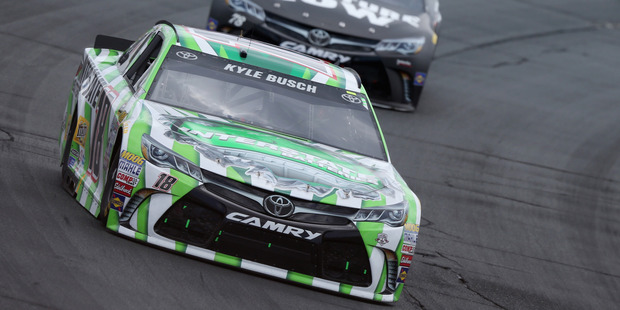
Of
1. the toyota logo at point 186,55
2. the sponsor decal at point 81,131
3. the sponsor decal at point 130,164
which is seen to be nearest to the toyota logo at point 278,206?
the sponsor decal at point 130,164

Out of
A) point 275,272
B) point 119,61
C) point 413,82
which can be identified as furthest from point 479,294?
point 413,82

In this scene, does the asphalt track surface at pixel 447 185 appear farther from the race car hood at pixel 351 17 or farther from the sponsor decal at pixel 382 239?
the race car hood at pixel 351 17

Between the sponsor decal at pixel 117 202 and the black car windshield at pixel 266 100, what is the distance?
0.92 metres

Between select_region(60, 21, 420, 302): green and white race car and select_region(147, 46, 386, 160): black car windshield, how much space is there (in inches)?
0.4

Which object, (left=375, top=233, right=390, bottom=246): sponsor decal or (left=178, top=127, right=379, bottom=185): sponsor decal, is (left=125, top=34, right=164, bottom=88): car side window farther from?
(left=375, top=233, right=390, bottom=246): sponsor decal

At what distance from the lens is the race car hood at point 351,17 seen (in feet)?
43.7

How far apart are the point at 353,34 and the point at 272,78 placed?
5860 millimetres

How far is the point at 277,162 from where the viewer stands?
6465 mm

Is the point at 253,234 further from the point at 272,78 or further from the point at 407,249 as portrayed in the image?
the point at 272,78

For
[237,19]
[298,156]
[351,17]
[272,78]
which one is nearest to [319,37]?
[351,17]

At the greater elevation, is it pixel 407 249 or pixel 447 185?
pixel 407 249

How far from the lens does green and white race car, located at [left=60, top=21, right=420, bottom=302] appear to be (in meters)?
6.27

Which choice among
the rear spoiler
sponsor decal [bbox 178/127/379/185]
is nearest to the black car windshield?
sponsor decal [bbox 178/127/379/185]

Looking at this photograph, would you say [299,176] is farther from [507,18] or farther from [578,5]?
[578,5]
